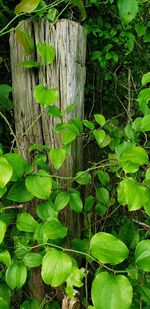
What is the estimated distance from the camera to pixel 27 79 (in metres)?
1.02

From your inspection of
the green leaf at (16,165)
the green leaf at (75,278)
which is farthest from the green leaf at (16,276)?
the green leaf at (16,165)

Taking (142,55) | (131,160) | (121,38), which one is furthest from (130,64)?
(131,160)

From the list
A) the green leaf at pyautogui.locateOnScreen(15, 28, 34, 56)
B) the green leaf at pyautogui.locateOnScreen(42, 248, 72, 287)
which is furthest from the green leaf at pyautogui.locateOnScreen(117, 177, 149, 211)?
the green leaf at pyautogui.locateOnScreen(15, 28, 34, 56)

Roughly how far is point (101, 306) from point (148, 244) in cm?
16

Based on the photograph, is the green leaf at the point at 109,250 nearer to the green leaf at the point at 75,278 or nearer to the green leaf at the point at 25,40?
the green leaf at the point at 75,278

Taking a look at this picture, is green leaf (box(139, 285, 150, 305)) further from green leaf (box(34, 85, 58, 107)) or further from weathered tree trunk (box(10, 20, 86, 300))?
green leaf (box(34, 85, 58, 107))

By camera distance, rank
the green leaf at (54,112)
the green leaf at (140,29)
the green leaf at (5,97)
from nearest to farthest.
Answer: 1. the green leaf at (54,112)
2. the green leaf at (5,97)
3. the green leaf at (140,29)

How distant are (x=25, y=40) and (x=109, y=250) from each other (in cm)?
64

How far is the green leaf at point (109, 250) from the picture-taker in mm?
636

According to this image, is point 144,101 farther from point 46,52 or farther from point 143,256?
point 143,256

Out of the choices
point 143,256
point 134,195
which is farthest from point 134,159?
point 143,256

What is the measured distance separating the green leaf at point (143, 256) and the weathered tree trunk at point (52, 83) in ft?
1.33

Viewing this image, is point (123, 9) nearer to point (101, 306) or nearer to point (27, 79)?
point (27, 79)

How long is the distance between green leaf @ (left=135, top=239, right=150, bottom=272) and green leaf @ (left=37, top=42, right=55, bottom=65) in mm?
571
